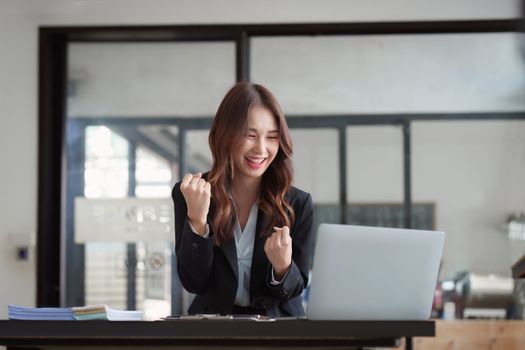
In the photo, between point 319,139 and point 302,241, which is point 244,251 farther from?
point 319,139

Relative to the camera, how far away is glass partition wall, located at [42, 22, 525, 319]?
210 inches

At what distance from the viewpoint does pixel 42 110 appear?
544 cm

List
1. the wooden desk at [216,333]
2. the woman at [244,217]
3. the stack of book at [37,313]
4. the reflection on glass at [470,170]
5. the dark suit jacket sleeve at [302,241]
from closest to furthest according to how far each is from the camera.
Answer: the wooden desk at [216,333] < the stack of book at [37,313] < the woman at [244,217] < the dark suit jacket sleeve at [302,241] < the reflection on glass at [470,170]

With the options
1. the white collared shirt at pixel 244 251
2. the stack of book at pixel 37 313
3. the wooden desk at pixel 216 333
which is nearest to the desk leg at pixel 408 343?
the wooden desk at pixel 216 333

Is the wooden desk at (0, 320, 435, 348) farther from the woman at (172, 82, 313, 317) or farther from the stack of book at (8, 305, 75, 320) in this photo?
the woman at (172, 82, 313, 317)

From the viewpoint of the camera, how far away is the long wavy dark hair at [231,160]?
8.78 ft

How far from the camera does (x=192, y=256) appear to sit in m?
2.51

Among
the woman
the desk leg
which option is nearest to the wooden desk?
the desk leg

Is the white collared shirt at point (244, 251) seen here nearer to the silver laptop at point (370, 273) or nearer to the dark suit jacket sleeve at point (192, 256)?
the dark suit jacket sleeve at point (192, 256)

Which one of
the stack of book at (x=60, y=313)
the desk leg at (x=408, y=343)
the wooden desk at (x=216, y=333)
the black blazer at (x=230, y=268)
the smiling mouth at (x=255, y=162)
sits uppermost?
the smiling mouth at (x=255, y=162)

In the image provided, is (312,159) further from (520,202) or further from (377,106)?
(520,202)

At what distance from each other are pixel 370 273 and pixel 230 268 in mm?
518

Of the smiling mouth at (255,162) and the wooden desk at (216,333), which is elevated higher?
the smiling mouth at (255,162)

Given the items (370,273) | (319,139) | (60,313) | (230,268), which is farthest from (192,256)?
(319,139)
